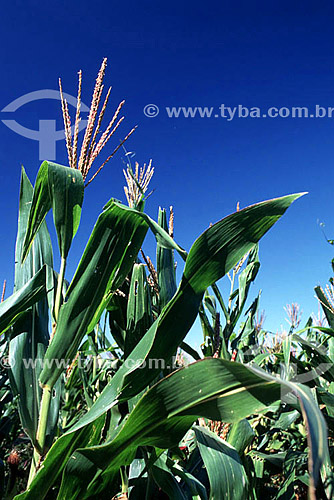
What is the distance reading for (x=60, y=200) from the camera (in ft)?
2.97

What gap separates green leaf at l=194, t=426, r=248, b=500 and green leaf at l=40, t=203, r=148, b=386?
0.41 metres

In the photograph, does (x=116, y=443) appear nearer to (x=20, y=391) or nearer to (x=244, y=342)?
(x=20, y=391)

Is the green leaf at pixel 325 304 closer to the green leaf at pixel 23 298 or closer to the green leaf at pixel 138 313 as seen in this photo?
the green leaf at pixel 138 313

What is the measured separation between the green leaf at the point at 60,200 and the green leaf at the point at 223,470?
1.96 ft

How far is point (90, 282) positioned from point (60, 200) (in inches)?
8.8

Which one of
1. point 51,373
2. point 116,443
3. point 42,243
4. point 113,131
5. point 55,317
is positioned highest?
point 113,131

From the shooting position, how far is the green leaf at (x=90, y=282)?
82 centimetres

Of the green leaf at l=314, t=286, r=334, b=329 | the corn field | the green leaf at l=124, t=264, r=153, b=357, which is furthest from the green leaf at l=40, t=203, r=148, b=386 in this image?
the green leaf at l=314, t=286, r=334, b=329

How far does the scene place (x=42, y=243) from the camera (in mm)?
1111

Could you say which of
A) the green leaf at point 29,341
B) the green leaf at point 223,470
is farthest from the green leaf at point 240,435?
the green leaf at point 29,341

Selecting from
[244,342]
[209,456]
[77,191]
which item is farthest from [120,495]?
[244,342]

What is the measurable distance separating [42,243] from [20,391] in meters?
0.43

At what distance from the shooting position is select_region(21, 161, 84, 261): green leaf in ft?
2.90

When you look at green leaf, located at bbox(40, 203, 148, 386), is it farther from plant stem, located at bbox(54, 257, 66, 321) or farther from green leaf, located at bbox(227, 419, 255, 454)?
green leaf, located at bbox(227, 419, 255, 454)
